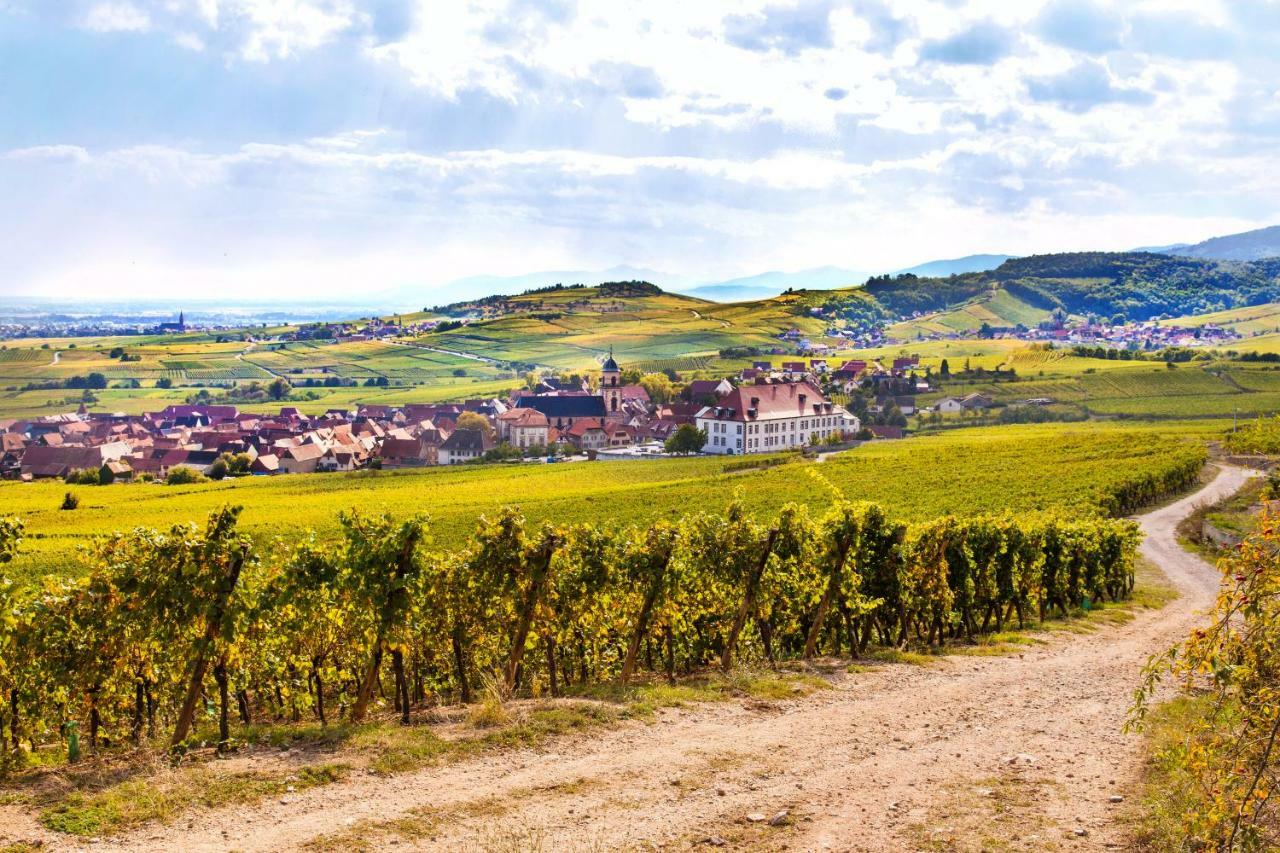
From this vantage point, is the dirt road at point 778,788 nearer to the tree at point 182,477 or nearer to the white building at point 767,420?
the tree at point 182,477

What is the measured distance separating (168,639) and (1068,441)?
98.2 m

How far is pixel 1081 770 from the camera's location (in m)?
14.0

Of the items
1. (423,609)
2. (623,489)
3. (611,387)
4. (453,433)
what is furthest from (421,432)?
(423,609)

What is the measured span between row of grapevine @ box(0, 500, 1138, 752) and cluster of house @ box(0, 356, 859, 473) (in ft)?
316

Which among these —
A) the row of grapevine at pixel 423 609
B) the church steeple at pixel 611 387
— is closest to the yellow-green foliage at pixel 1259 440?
the row of grapevine at pixel 423 609

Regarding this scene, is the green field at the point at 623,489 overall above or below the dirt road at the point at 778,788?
below

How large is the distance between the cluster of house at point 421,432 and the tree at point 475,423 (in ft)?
0.96

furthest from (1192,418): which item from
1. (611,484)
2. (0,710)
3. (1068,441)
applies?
(0,710)

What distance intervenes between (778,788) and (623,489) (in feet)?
217

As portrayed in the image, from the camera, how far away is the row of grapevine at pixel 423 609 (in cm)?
1437

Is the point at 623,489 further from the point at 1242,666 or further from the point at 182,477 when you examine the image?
the point at 1242,666

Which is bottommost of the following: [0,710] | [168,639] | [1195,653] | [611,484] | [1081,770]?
[611,484]

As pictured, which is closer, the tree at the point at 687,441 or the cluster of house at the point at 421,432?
the cluster of house at the point at 421,432

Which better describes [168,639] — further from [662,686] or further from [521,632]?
[662,686]
